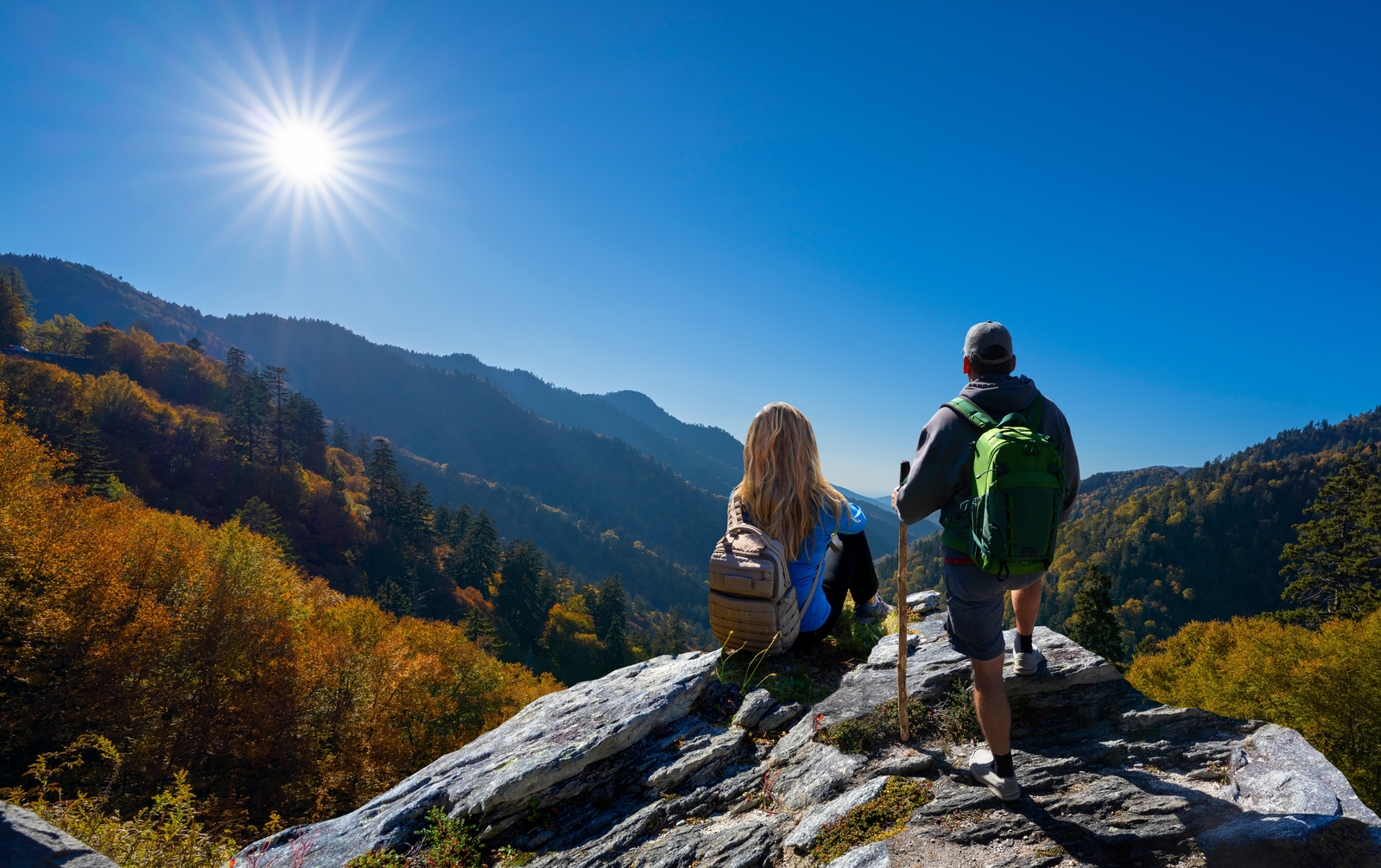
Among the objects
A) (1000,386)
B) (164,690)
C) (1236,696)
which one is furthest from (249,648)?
(1236,696)

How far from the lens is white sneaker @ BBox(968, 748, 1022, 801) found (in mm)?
3447

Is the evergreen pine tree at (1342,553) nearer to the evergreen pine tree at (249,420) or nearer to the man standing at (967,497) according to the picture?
the man standing at (967,497)

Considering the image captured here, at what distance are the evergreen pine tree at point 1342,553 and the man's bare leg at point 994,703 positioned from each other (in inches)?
1511

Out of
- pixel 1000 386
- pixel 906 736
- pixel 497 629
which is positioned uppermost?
pixel 1000 386

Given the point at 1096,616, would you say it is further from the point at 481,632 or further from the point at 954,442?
the point at 481,632

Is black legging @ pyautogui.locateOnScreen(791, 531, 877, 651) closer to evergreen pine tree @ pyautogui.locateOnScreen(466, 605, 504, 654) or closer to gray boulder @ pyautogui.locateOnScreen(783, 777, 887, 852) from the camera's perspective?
gray boulder @ pyautogui.locateOnScreen(783, 777, 887, 852)

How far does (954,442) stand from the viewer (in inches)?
144

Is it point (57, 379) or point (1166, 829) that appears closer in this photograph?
point (1166, 829)

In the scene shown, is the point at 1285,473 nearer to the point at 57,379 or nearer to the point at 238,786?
the point at 238,786

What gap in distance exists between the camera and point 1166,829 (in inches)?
118

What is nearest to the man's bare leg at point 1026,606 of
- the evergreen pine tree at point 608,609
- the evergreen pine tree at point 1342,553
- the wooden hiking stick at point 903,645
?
the wooden hiking stick at point 903,645

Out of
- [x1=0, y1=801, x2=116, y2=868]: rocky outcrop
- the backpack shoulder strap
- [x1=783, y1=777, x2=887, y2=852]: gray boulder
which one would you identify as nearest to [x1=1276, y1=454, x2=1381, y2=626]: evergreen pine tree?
[x1=783, y1=777, x2=887, y2=852]: gray boulder

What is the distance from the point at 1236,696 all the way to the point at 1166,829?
3618 cm

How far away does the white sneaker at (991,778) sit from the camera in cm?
345
